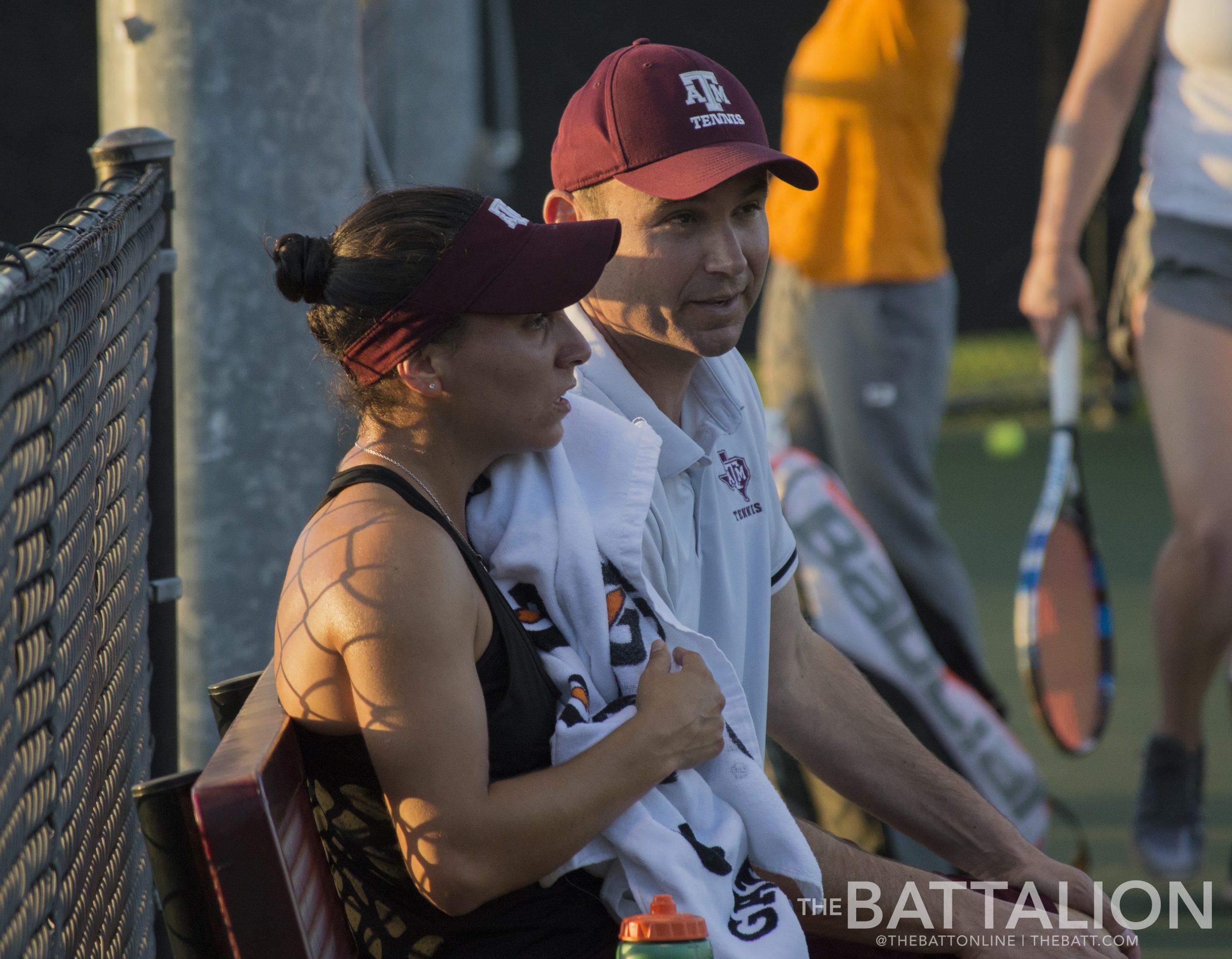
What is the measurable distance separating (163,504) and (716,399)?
2.73 ft

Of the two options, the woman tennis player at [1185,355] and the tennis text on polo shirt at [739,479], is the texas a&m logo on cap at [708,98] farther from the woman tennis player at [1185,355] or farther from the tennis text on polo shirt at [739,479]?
the woman tennis player at [1185,355]

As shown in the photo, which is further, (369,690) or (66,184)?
(66,184)

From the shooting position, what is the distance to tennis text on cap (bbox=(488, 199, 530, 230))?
1930 mm

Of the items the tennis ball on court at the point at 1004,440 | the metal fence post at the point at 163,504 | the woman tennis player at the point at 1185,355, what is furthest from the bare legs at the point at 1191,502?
the tennis ball on court at the point at 1004,440

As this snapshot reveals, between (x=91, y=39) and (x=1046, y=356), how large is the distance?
8070 mm

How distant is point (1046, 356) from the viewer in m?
4.18

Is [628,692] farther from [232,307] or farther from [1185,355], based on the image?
[1185,355]

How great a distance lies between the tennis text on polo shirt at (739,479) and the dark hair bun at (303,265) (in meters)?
0.66

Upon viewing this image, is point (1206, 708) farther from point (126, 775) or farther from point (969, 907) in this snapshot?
point (126, 775)

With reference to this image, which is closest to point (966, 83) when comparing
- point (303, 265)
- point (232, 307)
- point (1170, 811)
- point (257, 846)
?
point (1170, 811)

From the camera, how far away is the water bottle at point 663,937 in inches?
64.9

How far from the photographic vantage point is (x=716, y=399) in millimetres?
2393

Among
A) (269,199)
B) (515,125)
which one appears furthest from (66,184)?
(269,199)

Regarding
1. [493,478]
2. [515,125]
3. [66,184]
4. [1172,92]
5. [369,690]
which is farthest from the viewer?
[515,125]
